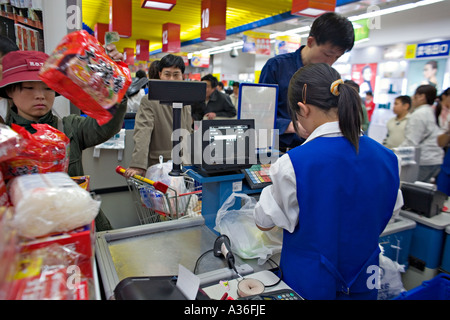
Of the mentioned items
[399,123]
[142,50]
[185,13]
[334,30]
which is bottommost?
[399,123]

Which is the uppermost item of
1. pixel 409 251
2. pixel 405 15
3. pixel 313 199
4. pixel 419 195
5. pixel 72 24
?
pixel 405 15

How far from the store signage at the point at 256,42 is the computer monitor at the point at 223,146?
32.4 feet

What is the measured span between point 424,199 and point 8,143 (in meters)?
2.44

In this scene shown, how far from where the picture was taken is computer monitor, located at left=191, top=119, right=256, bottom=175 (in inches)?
58.1

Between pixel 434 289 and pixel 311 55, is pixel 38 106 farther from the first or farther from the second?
pixel 434 289

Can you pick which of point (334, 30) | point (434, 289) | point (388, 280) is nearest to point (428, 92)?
point (334, 30)

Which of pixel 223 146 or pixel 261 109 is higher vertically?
pixel 261 109

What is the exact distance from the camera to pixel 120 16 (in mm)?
8125

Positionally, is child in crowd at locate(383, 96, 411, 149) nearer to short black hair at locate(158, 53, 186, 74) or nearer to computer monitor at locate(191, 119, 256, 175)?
short black hair at locate(158, 53, 186, 74)

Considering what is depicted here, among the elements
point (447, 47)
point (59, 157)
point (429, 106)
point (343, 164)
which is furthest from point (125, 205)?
point (447, 47)

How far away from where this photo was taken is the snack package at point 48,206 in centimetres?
70
